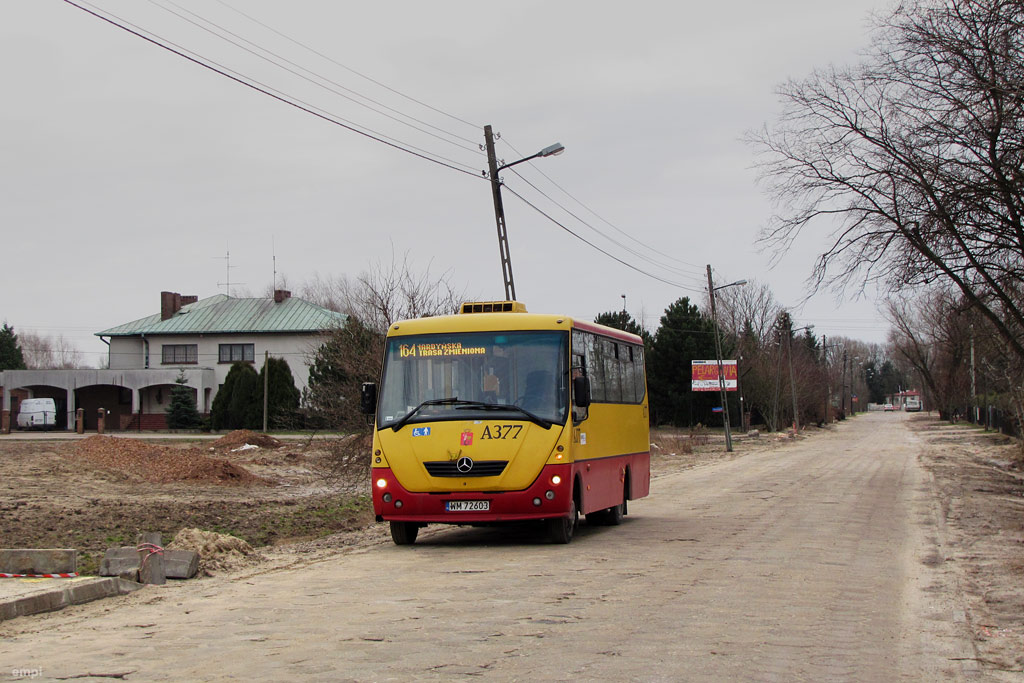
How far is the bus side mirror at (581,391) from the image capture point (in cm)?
Answer: 1452

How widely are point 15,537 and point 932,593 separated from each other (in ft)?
37.1

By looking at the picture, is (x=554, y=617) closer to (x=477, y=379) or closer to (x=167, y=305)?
(x=477, y=379)

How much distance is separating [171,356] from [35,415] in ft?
34.3

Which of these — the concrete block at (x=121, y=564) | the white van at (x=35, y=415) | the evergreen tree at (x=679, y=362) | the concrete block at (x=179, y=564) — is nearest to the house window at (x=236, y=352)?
the white van at (x=35, y=415)

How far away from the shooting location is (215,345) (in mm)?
75312

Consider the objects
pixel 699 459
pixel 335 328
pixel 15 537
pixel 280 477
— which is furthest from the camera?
pixel 699 459

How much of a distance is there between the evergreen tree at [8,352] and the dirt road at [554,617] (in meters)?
91.5

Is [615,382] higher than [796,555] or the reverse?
higher

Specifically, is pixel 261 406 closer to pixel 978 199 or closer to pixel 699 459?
pixel 699 459

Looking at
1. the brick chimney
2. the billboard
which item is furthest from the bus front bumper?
the brick chimney

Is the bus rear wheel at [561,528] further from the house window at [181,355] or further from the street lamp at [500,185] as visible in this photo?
the house window at [181,355]

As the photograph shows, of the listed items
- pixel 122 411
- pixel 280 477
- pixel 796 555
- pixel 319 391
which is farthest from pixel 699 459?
pixel 122 411

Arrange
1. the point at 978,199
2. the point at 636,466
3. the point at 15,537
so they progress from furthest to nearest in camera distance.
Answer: the point at 978,199, the point at 636,466, the point at 15,537

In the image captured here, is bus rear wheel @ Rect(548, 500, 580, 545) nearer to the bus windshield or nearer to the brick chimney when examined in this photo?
the bus windshield
